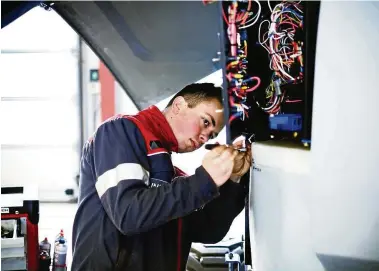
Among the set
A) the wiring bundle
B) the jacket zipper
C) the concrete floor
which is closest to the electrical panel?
the wiring bundle

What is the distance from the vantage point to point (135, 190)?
Result: 944 millimetres

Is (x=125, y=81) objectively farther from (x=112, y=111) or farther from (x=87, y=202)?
(x=112, y=111)

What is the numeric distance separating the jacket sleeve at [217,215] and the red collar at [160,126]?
19 cm

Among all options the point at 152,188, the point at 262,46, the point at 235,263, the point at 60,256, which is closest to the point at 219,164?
the point at 152,188

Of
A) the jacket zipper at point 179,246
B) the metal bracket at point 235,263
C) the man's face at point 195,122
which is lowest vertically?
the metal bracket at point 235,263

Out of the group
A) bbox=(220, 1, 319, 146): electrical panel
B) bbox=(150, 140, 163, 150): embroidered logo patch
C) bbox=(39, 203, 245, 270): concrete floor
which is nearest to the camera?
bbox=(220, 1, 319, 146): electrical panel

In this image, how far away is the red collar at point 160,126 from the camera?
1.07 meters

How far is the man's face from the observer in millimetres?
1056

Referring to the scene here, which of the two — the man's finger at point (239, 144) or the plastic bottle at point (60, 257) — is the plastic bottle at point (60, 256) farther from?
the man's finger at point (239, 144)

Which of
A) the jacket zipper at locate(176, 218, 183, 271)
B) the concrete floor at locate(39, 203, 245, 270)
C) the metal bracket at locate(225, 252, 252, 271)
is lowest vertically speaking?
the concrete floor at locate(39, 203, 245, 270)

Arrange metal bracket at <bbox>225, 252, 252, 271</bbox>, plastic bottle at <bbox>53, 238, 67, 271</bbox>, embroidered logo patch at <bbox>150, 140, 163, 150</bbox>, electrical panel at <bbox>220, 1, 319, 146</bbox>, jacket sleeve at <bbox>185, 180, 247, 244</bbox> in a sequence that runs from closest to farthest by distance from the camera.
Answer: electrical panel at <bbox>220, 1, 319, 146</bbox> < embroidered logo patch at <bbox>150, 140, 163, 150</bbox> < jacket sleeve at <bbox>185, 180, 247, 244</bbox> < metal bracket at <bbox>225, 252, 252, 271</bbox> < plastic bottle at <bbox>53, 238, 67, 271</bbox>

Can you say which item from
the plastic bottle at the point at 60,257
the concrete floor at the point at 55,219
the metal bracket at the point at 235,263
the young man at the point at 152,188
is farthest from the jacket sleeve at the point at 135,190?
the concrete floor at the point at 55,219

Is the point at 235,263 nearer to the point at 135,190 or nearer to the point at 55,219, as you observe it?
the point at 135,190

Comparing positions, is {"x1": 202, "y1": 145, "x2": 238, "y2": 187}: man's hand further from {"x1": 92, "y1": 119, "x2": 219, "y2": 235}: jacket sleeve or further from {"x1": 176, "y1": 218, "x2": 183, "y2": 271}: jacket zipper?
{"x1": 176, "y1": 218, "x2": 183, "y2": 271}: jacket zipper
